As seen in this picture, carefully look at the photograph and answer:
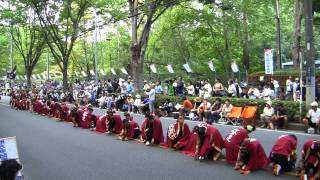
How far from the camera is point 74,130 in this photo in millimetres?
21016

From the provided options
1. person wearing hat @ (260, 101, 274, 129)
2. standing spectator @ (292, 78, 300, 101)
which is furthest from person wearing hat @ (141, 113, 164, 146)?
standing spectator @ (292, 78, 300, 101)

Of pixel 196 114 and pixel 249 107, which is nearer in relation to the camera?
pixel 249 107

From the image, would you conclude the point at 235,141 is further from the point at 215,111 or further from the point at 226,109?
the point at 215,111

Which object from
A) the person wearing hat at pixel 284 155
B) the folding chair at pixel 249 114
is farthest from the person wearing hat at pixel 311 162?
the folding chair at pixel 249 114

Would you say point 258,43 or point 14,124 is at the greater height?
point 258,43

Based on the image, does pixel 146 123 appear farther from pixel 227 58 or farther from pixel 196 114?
pixel 227 58

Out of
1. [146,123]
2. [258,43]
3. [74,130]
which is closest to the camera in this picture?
[146,123]

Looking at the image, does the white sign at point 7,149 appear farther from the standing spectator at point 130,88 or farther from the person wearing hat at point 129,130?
the standing spectator at point 130,88

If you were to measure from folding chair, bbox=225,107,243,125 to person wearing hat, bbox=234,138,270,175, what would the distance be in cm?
985

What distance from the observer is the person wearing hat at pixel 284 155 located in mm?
10492

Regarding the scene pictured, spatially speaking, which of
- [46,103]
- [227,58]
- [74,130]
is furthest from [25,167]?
[227,58]

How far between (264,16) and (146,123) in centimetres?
3029

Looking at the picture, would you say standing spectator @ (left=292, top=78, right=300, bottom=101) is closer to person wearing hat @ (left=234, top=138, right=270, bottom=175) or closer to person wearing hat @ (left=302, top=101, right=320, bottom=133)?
person wearing hat @ (left=302, top=101, right=320, bottom=133)

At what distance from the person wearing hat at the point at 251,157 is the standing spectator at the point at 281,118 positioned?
27.7 ft
